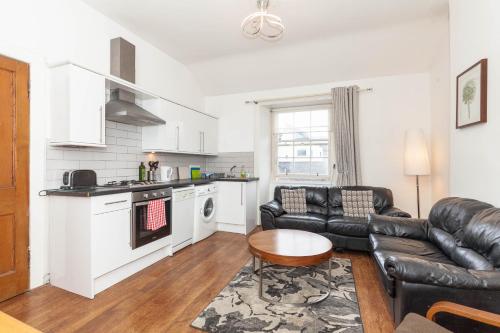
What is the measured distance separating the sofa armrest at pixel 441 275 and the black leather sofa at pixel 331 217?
1.80 metres

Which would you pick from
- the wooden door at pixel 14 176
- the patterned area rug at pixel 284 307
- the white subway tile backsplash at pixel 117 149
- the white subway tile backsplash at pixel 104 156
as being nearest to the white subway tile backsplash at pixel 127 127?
the white subway tile backsplash at pixel 117 149

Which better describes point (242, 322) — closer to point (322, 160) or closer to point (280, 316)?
point (280, 316)

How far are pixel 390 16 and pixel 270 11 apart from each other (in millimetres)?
1467

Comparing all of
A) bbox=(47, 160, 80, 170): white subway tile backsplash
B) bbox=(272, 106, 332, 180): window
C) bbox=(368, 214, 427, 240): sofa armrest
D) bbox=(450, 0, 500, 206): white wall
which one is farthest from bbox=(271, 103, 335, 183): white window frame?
bbox=(47, 160, 80, 170): white subway tile backsplash

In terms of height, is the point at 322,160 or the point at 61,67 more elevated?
the point at 61,67

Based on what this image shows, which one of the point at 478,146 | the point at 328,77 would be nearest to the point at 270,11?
the point at 328,77

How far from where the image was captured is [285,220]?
3.62 metres

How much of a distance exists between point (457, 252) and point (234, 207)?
3.01m

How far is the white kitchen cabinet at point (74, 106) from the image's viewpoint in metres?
2.32

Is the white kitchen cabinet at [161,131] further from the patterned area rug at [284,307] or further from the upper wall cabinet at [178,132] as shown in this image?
the patterned area rug at [284,307]

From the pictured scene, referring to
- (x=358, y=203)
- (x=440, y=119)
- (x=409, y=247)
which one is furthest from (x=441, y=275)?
(x=440, y=119)

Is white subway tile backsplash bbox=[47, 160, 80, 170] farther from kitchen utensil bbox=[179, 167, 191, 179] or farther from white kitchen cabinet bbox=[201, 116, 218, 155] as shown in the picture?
white kitchen cabinet bbox=[201, 116, 218, 155]

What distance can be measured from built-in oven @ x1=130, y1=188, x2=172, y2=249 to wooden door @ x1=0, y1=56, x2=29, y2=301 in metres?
0.91

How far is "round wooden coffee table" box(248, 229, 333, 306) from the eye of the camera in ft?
6.72
